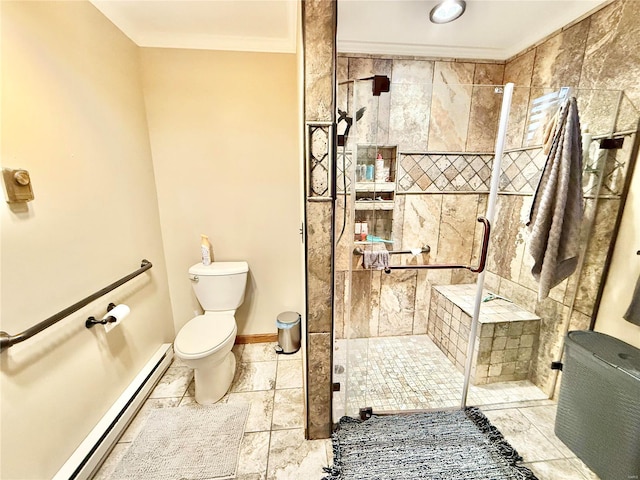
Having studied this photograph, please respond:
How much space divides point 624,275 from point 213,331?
2.33 metres

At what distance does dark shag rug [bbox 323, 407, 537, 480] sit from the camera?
4.10 feet

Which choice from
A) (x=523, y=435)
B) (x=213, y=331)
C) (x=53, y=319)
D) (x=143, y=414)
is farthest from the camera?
(x=213, y=331)

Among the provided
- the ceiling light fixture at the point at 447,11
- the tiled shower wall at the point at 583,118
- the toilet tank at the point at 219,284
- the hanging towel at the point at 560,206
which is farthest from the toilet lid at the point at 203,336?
the ceiling light fixture at the point at 447,11

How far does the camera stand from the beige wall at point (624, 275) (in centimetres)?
129

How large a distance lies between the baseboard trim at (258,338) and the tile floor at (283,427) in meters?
0.23

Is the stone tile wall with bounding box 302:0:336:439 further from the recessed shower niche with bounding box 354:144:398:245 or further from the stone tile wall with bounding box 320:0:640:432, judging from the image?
the recessed shower niche with bounding box 354:144:398:245

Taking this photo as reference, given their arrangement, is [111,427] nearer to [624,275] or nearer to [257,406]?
[257,406]

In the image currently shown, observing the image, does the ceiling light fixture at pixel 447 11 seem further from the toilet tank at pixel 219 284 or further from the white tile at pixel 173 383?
the white tile at pixel 173 383

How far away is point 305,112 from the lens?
1079 mm

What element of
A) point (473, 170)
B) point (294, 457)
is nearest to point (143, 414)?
point (294, 457)

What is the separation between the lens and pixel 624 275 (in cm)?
134

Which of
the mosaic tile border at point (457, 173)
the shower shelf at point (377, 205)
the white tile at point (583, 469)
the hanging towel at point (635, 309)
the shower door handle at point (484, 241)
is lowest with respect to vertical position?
the white tile at point (583, 469)

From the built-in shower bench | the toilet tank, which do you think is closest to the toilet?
the toilet tank

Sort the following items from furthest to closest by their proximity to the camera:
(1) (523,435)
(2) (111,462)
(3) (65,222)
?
1. (1) (523,435)
2. (2) (111,462)
3. (3) (65,222)
